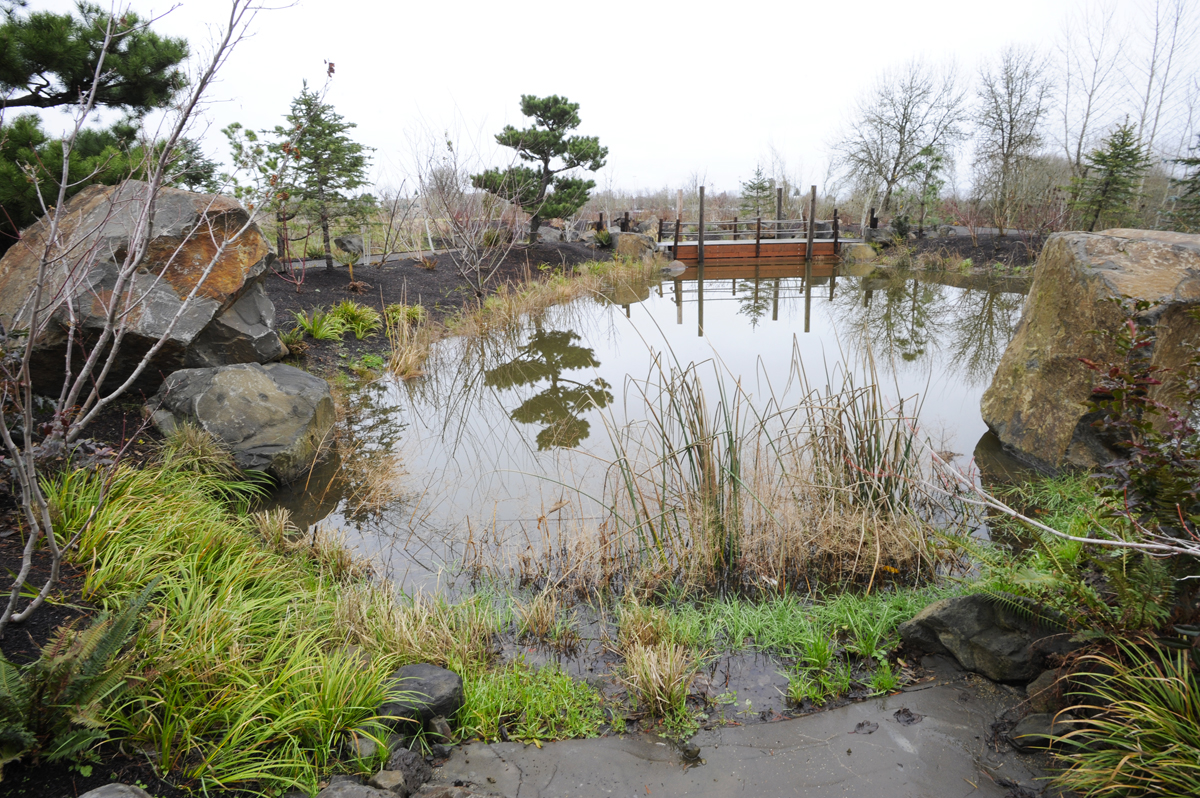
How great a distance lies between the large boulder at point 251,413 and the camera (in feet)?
12.8

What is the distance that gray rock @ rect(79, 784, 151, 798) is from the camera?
4.52 ft

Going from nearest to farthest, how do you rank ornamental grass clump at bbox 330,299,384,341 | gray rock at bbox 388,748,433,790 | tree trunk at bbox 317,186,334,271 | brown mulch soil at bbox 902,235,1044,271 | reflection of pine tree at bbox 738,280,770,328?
gray rock at bbox 388,748,433,790, ornamental grass clump at bbox 330,299,384,341, tree trunk at bbox 317,186,334,271, reflection of pine tree at bbox 738,280,770,328, brown mulch soil at bbox 902,235,1044,271

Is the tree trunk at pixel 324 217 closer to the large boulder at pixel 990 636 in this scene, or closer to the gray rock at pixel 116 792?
the gray rock at pixel 116 792

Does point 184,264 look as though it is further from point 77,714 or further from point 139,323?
point 77,714

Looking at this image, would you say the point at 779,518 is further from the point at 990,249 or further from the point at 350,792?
the point at 990,249

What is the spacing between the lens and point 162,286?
4.20 meters

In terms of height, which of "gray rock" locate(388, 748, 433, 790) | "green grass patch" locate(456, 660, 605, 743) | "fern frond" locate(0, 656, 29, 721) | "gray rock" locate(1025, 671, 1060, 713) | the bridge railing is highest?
the bridge railing

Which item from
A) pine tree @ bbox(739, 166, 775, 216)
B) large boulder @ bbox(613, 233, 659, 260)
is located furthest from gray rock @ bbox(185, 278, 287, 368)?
pine tree @ bbox(739, 166, 775, 216)

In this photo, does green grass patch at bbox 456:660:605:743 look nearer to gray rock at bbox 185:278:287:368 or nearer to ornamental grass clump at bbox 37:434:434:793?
ornamental grass clump at bbox 37:434:434:793

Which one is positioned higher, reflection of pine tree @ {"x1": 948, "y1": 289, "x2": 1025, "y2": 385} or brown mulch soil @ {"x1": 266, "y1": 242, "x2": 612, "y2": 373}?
brown mulch soil @ {"x1": 266, "y1": 242, "x2": 612, "y2": 373}

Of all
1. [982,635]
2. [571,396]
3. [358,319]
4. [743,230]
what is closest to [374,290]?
[358,319]

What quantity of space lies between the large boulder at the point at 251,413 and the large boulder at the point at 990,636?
351 cm

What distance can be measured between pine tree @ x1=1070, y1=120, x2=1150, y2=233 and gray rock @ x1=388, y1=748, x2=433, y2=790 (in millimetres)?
15347

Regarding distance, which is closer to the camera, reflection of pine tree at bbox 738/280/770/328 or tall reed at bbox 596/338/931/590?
tall reed at bbox 596/338/931/590
